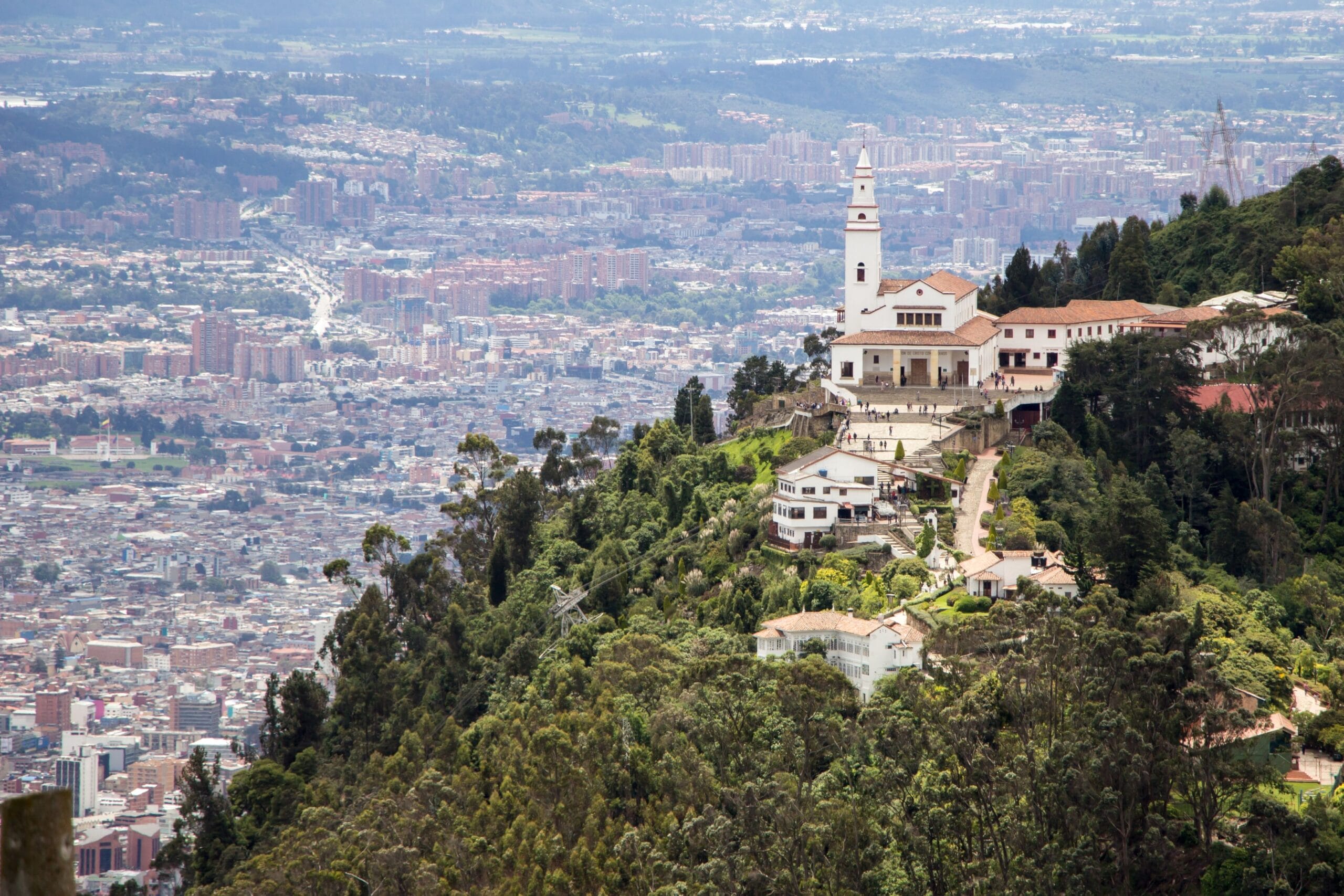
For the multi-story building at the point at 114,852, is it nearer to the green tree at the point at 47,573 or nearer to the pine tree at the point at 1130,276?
the pine tree at the point at 1130,276

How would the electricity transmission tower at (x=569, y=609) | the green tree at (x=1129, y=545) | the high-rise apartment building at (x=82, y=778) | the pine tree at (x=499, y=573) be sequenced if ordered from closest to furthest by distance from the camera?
the green tree at (x=1129, y=545)
the electricity transmission tower at (x=569, y=609)
the pine tree at (x=499, y=573)
the high-rise apartment building at (x=82, y=778)

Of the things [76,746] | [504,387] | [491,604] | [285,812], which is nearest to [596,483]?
[491,604]

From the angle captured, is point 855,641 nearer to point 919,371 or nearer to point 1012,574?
point 1012,574

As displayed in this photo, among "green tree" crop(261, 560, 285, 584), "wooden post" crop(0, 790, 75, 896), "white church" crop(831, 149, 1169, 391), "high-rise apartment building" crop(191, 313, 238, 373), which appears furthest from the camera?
"high-rise apartment building" crop(191, 313, 238, 373)

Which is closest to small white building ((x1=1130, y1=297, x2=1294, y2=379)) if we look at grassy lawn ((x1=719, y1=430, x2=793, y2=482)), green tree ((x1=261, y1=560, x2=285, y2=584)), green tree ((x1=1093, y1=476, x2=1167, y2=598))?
grassy lawn ((x1=719, y1=430, x2=793, y2=482))

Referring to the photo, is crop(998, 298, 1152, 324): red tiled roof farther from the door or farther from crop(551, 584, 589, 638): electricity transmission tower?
crop(551, 584, 589, 638): electricity transmission tower

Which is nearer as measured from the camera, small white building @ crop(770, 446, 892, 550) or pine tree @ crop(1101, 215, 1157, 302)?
small white building @ crop(770, 446, 892, 550)

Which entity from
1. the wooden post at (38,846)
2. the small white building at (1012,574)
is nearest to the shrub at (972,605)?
the small white building at (1012,574)

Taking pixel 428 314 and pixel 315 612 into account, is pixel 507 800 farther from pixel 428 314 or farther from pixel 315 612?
pixel 428 314
